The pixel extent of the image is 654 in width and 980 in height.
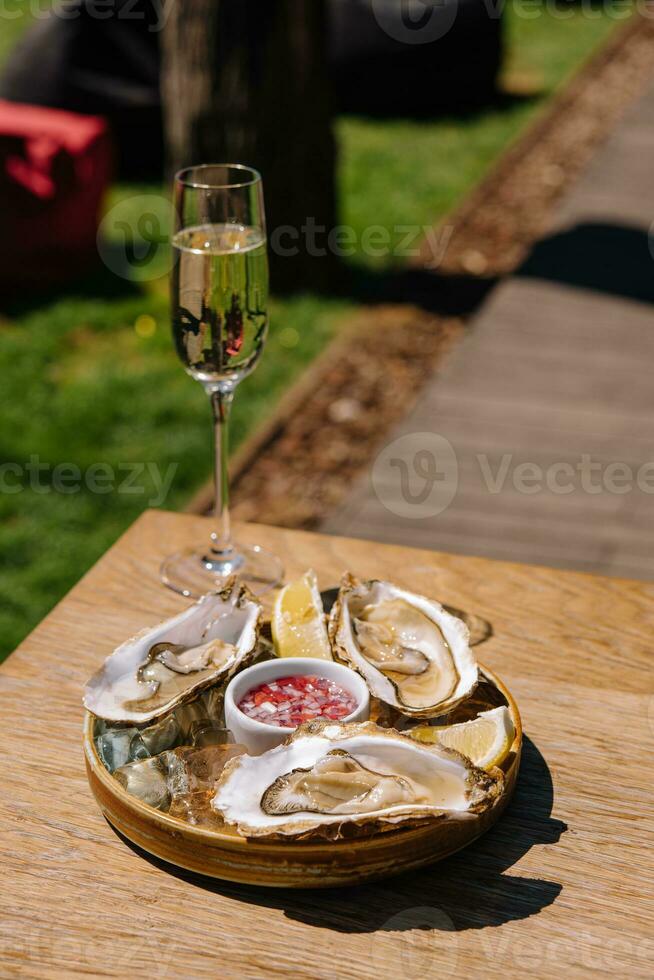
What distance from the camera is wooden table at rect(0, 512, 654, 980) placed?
121 centimetres

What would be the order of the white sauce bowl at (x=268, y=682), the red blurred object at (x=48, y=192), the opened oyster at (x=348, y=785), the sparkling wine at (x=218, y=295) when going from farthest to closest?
the red blurred object at (x=48, y=192) < the sparkling wine at (x=218, y=295) < the white sauce bowl at (x=268, y=682) < the opened oyster at (x=348, y=785)

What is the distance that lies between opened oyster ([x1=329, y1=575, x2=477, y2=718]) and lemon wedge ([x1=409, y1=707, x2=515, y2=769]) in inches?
1.1

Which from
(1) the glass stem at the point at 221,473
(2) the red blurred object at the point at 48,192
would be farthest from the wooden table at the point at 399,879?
(2) the red blurred object at the point at 48,192

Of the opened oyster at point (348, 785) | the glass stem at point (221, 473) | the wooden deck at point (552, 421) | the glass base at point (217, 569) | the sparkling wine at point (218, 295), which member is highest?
the sparkling wine at point (218, 295)

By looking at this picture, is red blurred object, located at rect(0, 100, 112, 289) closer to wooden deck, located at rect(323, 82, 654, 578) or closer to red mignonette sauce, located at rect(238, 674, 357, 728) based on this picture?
wooden deck, located at rect(323, 82, 654, 578)

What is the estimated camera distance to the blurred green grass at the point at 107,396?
373 cm

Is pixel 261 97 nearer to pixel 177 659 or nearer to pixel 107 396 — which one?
pixel 107 396

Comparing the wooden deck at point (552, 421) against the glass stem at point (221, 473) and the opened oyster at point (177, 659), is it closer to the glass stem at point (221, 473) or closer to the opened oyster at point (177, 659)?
the glass stem at point (221, 473)

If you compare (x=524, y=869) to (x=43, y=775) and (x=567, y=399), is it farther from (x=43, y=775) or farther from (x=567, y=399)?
(x=567, y=399)

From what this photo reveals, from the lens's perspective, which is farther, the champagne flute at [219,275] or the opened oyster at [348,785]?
the champagne flute at [219,275]

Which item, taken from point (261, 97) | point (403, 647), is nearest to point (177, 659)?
point (403, 647)

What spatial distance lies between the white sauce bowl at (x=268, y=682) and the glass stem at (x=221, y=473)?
1.69ft

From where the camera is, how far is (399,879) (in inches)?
50.8

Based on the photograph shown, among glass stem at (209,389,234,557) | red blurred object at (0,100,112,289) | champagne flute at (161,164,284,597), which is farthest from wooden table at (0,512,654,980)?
red blurred object at (0,100,112,289)
